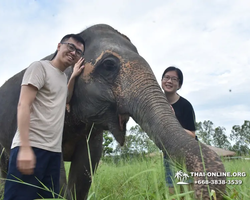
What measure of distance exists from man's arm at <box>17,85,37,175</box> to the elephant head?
1.03 metres

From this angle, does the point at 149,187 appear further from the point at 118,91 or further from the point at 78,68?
the point at 78,68

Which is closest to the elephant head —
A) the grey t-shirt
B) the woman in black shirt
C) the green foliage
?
the green foliage

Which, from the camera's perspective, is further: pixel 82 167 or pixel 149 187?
pixel 82 167

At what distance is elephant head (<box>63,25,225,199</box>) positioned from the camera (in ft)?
9.98

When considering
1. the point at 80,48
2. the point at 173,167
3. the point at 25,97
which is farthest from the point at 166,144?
the point at 80,48

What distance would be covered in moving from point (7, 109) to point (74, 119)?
957 millimetres

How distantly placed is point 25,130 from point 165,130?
114 centimetres

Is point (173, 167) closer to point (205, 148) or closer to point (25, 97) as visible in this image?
point (205, 148)

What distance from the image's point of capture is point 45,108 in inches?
112

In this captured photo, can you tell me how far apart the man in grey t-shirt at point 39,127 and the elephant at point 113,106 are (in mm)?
399

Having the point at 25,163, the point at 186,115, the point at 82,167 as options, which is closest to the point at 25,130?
the point at 25,163

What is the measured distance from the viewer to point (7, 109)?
4.32 m

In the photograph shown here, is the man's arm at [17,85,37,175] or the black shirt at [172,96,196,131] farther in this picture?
the black shirt at [172,96,196,131]

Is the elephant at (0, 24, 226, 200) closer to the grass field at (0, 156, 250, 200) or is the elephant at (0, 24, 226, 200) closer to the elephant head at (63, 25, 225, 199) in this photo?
the elephant head at (63, 25, 225, 199)
